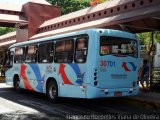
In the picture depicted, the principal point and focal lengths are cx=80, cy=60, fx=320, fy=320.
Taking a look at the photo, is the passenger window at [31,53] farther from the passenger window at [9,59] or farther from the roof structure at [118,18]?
the roof structure at [118,18]

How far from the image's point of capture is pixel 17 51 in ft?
55.3

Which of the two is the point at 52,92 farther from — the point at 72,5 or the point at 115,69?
the point at 72,5

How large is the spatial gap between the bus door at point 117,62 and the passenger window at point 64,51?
138cm

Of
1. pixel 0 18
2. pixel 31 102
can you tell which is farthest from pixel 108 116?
pixel 0 18

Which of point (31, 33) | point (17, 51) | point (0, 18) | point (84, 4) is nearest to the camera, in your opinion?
point (17, 51)

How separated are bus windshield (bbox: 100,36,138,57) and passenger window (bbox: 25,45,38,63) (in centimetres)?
439

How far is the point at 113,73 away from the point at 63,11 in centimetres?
5185

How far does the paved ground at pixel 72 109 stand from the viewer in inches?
392

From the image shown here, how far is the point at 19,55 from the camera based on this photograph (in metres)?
16.5

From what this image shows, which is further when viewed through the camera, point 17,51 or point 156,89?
point 17,51

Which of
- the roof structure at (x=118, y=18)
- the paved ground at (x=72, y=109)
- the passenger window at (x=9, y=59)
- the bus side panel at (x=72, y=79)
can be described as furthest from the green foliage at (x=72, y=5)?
the bus side panel at (x=72, y=79)

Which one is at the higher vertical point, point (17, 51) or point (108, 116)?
point (17, 51)

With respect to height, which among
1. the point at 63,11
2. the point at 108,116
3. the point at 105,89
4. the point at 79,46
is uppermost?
the point at 63,11

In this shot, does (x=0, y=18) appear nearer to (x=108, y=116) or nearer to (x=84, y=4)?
(x=108, y=116)
